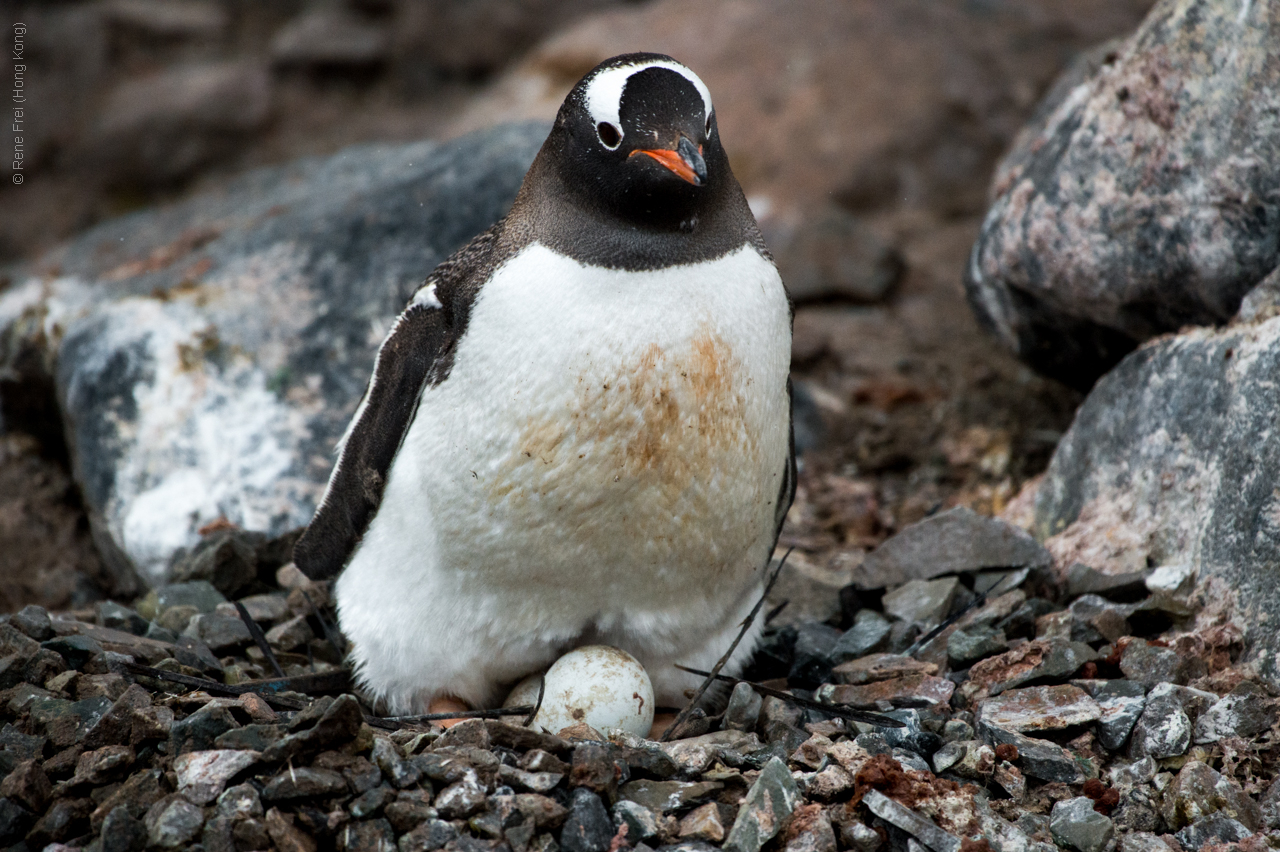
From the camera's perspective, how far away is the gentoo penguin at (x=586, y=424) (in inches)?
109

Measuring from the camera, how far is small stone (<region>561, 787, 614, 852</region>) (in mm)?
2336

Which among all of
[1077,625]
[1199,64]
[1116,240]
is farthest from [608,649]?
[1199,64]

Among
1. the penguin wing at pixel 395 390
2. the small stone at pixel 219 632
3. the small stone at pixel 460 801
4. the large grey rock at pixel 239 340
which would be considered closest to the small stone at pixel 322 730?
the small stone at pixel 460 801

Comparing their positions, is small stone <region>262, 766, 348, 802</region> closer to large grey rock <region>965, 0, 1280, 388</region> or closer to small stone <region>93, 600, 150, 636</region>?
small stone <region>93, 600, 150, 636</region>

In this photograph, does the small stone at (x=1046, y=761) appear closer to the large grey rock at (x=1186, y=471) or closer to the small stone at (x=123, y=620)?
the large grey rock at (x=1186, y=471)

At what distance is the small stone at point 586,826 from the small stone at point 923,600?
1.42m

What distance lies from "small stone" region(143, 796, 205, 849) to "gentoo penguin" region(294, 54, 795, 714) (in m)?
0.93

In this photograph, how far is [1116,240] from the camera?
12.6 feet

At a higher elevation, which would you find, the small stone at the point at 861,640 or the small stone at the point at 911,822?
the small stone at the point at 911,822

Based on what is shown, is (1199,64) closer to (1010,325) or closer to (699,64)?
(1010,325)

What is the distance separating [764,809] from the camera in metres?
2.42

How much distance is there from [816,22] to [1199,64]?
4.55 meters

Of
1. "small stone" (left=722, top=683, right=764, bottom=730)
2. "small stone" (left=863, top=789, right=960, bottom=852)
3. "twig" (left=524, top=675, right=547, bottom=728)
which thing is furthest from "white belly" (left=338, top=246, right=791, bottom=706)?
"small stone" (left=863, top=789, right=960, bottom=852)

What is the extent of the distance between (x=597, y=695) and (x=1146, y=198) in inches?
90.0
